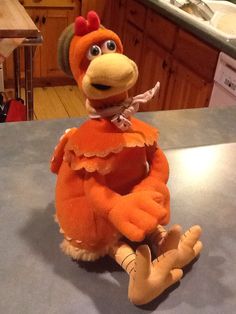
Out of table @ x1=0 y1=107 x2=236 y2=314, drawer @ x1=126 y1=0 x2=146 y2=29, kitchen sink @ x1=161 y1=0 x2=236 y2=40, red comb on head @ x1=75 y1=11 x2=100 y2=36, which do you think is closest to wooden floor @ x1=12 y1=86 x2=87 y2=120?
drawer @ x1=126 y1=0 x2=146 y2=29

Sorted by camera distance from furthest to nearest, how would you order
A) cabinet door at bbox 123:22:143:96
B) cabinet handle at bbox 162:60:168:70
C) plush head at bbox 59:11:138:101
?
cabinet door at bbox 123:22:143:96
cabinet handle at bbox 162:60:168:70
plush head at bbox 59:11:138:101

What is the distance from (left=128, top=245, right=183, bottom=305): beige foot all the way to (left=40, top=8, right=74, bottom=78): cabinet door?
87.1 inches

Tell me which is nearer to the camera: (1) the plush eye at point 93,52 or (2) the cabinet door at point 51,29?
(1) the plush eye at point 93,52

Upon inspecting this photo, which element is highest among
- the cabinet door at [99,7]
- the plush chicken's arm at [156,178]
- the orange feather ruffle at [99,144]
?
the orange feather ruffle at [99,144]

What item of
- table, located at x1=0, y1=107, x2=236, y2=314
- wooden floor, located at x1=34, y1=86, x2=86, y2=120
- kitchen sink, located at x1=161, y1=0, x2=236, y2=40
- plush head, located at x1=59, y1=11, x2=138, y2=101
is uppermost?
plush head, located at x1=59, y1=11, x2=138, y2=101

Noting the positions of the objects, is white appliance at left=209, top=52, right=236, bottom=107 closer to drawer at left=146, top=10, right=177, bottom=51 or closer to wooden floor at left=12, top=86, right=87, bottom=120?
drawer at left=146, top=10, right=177, bottom=51

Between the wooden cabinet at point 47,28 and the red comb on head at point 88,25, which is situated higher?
the red comb on head at point 88,25

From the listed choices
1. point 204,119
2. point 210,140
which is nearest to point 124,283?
point 210,140

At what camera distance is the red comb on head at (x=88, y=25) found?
497 mm

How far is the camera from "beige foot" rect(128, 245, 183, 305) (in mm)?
522

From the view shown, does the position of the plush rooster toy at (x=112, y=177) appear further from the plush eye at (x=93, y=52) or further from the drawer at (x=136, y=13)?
the drawer at (x=136, y=13)

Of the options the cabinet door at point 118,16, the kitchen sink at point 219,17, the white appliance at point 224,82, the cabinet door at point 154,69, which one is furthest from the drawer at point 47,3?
the white appliance at point 224,82

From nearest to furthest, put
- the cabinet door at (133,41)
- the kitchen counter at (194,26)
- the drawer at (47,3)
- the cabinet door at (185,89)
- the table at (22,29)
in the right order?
1. the table at (22,29)
2. the kitchen counter at (194,26)
3. the cabinet door at (185,89)
4. the cabinet door at (133,41)
5. the drawer at (47,3)

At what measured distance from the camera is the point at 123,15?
8.36 ft
